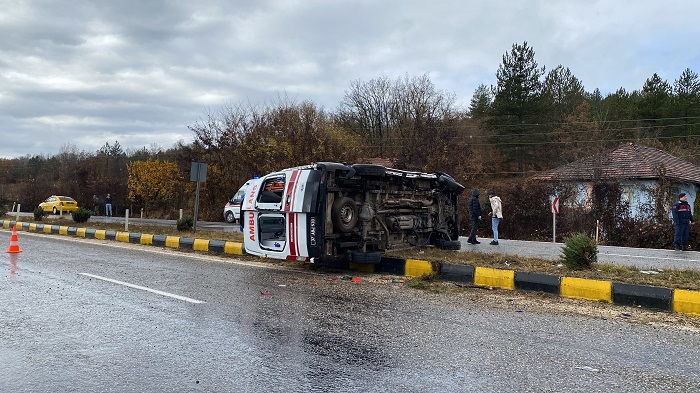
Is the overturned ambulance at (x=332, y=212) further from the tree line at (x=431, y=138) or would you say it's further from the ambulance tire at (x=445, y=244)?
the tree line at (x=431, y=138)

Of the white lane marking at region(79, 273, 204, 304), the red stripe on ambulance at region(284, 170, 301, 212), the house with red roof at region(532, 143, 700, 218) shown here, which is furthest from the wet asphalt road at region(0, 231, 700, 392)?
the house with red roof at region(532, 143, 700, 218)

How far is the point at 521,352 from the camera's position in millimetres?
5102

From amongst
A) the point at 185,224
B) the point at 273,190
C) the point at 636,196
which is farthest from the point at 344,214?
the point at 636,196

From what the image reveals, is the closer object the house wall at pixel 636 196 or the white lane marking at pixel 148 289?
the white lane marking at pixel 148 289

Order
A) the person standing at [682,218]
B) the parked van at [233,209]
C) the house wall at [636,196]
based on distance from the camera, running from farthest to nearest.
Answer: the parked van at [233,209] < the house wall at [636,196] < the person standing at [682,218]

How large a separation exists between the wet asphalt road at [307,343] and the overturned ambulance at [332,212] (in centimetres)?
101

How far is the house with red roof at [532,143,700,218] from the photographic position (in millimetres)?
22031

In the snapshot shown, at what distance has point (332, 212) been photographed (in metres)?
9.34

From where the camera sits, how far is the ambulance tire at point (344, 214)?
9312mm

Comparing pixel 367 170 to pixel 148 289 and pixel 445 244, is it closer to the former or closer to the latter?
pixel 445 244

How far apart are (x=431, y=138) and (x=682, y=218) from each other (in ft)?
62.1

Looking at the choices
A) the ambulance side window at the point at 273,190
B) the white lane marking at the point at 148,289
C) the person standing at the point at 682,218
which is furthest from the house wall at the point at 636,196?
the white lane marking at the point at 148,289

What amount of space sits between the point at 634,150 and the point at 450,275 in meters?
25.0

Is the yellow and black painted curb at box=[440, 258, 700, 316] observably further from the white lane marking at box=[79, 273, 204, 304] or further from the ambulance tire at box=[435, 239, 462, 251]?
the white lane marking at box=[79, 273, 204, 304]
